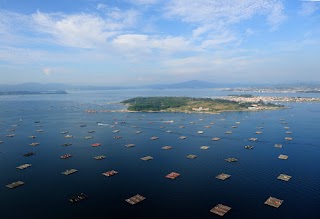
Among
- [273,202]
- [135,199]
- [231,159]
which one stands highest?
[231,159]

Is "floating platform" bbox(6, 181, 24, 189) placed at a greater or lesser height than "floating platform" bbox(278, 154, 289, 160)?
greater

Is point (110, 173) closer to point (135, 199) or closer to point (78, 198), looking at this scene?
point (78, 198)

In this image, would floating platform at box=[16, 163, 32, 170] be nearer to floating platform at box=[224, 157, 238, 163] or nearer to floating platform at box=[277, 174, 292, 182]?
floating platform at box=[224, 157, 238, 163]

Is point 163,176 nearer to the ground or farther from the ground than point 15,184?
nearer to the ground

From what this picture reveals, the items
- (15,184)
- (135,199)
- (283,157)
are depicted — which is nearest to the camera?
(135,199)

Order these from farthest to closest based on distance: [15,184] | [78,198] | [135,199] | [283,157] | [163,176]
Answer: [283,157]
[163,176]
[15,184]
[78,198]
[135,199]

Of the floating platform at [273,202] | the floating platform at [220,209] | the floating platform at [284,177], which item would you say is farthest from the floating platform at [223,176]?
the floating platform at [220,209]

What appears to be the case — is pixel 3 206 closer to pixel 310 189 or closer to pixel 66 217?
pixel 66 217

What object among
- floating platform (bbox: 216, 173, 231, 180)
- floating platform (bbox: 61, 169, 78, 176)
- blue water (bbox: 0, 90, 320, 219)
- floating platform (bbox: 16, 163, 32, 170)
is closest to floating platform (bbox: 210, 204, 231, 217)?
blue water (bbox: 0, 90, 320, 219)

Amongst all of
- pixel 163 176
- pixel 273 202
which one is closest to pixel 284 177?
pixel 273 202
